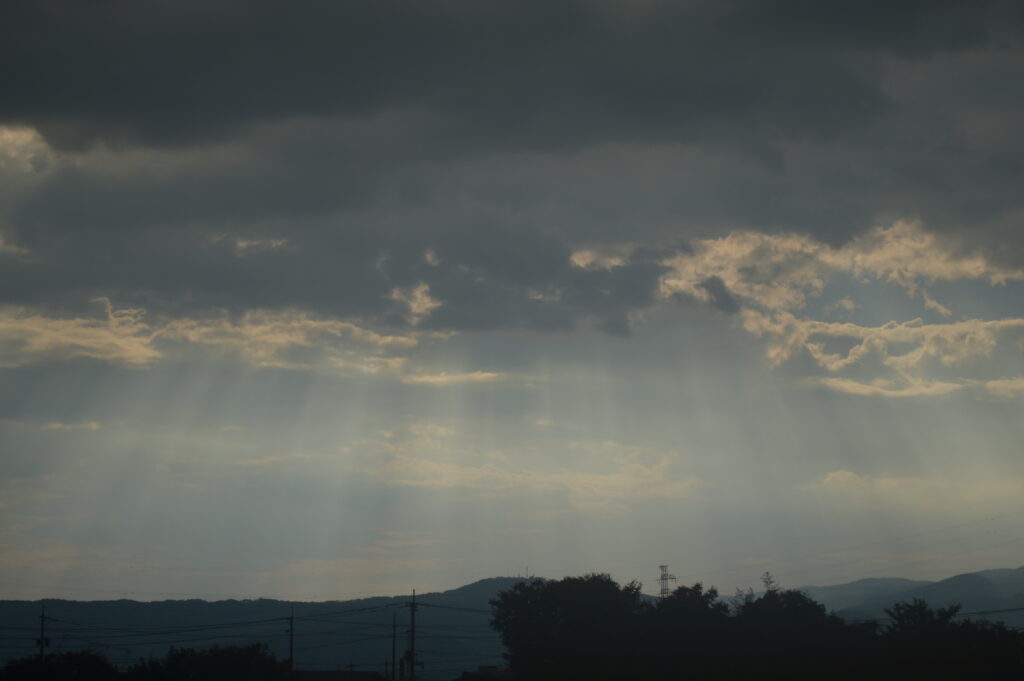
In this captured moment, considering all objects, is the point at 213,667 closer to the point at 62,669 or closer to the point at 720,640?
the point at 62,669

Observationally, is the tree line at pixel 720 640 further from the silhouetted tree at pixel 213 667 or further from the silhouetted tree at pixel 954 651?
the silhouetted tree at pixel 213 667

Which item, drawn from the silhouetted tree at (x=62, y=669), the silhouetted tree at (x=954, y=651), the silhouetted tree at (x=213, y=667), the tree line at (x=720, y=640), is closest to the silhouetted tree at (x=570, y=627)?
the tree line at (x=720, y=640)

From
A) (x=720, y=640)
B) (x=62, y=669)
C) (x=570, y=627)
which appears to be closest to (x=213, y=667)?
(x=62, y=669)

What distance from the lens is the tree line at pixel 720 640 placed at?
81625mm

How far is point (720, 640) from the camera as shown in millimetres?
94125

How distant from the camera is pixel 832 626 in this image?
9725 cm

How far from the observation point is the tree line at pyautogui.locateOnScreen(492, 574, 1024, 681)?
8162cm

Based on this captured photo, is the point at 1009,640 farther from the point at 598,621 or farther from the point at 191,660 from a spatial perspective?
the point at 191,660

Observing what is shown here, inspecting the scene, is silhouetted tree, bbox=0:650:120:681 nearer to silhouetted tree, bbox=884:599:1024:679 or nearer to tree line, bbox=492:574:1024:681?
tree line, bbox=492:574:1024:681

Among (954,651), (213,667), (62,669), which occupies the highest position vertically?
(954,651)

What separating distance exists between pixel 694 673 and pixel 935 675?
70.3 ft

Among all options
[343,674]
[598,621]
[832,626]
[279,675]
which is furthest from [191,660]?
[832,626]

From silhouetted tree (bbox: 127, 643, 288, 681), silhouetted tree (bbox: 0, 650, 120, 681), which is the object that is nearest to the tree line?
silhouetted tree (bbox: 127, 643, 288, 681)

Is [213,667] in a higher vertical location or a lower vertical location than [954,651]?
lower
